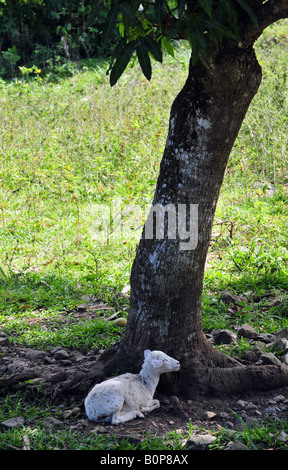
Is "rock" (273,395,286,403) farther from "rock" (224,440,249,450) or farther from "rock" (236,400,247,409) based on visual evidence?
"rock" (224,440,249,450)

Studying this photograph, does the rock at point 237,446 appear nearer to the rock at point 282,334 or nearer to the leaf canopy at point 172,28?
the rock at point 282,334

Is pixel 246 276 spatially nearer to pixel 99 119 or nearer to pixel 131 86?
pixel 99 119

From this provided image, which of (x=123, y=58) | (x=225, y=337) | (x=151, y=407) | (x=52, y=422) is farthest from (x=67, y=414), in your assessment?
(x=123, y=58)

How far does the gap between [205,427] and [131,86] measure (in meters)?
8.72

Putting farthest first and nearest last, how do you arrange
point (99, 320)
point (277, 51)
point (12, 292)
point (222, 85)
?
point (277, 51) → point (12, 292) → point (99, 320) → point (222, 85)

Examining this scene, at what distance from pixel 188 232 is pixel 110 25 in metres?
1.43

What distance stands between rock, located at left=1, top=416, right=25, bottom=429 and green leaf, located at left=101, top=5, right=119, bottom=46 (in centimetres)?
235

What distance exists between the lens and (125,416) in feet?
11.3

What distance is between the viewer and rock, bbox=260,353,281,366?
4003 mm

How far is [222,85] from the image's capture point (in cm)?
345

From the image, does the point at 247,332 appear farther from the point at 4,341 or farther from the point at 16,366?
the point at 4,341

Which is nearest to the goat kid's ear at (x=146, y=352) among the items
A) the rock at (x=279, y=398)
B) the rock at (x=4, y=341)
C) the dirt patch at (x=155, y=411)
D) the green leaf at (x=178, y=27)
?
the dirt patch at (x=155, y=411)
